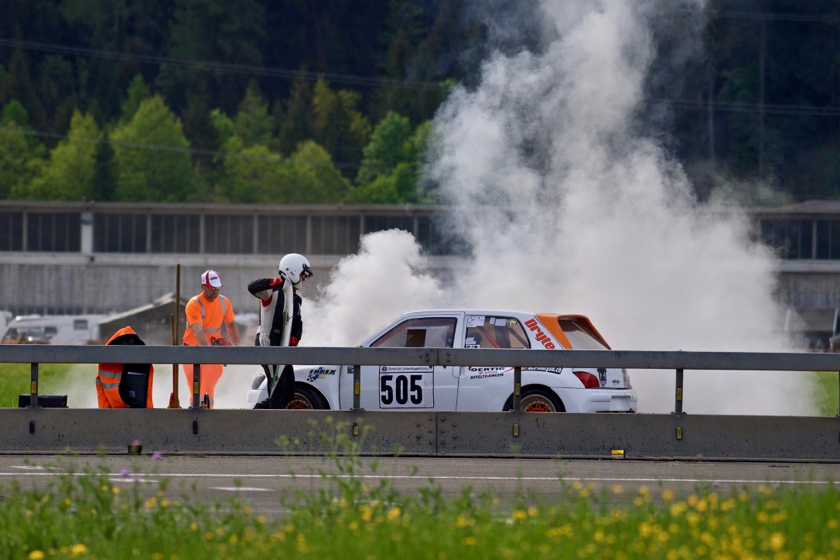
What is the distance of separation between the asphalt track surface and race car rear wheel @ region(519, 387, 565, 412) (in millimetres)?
1761

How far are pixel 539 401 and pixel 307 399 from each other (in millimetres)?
2446

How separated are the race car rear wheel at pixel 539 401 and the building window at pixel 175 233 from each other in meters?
48.9

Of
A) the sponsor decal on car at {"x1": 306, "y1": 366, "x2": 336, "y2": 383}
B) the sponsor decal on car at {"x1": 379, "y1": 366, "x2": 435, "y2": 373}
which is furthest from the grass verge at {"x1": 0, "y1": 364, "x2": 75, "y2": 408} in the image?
the sponsor decal on car at {"x1": 379, "y1": 366, "x2": 435, "y2": 373}

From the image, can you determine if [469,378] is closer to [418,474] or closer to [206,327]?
[206,327]

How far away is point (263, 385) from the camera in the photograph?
14.2 m

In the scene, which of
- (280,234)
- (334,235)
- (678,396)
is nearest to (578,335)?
(678,396)

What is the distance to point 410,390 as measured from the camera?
13.7 metres

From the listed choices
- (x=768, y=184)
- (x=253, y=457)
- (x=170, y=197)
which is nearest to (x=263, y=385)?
(x=253, y=457)

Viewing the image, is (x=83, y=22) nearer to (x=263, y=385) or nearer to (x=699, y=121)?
(x=699, y=121)

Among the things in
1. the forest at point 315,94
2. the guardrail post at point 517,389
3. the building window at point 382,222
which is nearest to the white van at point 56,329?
the building window at point 382,222

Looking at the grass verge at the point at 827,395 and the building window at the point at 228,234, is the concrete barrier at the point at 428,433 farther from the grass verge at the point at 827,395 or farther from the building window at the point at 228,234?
the building window at the point at 228,234

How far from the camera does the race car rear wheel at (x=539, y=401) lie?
1338 centimetres

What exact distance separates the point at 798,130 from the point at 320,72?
52452 mm

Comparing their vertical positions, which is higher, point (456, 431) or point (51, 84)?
point (51, 84)
